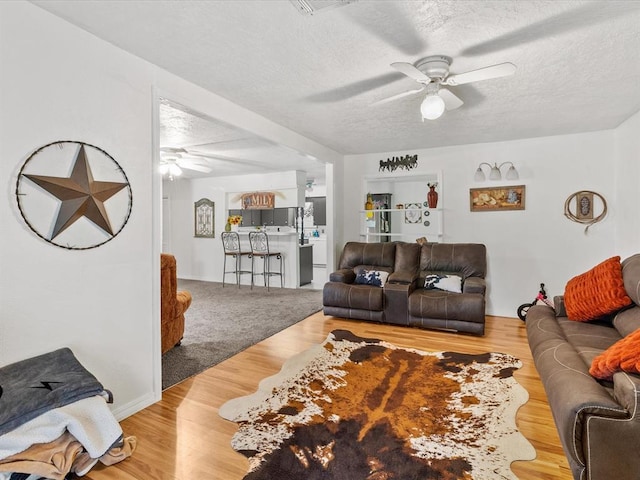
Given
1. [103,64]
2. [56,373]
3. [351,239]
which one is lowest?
[56,373]

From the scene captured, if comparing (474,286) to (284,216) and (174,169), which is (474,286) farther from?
(174,169)

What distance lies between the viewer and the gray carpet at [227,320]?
10.5 feet

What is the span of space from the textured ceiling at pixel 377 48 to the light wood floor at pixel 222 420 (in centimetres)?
237

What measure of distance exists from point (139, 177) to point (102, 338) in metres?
1.07

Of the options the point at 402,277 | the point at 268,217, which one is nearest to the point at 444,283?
the point at 402,277

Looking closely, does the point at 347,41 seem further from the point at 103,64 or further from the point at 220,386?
the point at 220,386

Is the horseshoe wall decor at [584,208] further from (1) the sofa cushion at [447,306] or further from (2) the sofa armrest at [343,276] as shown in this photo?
(2) the sofa armrest at [343,276]

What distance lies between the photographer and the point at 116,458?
5.93 feet

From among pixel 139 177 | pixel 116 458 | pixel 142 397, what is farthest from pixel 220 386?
pixel 139 177

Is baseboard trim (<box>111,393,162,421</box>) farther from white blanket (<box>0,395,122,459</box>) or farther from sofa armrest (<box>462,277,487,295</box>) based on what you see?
sofa armrest (<box>462,277,487,295</box>)

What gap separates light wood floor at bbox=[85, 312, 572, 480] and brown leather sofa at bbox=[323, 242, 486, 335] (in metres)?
0.28

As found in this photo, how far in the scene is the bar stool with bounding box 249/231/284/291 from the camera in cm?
688

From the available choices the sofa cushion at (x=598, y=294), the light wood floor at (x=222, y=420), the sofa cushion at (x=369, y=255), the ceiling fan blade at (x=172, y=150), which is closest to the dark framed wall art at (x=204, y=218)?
the ceiling fan blade at (x=172, y=150)

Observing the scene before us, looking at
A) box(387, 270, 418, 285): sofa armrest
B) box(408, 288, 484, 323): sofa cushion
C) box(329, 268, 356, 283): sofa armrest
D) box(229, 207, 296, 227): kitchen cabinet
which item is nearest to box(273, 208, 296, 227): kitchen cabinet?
box(229, 207, 296, 227): kitchen cabinet
